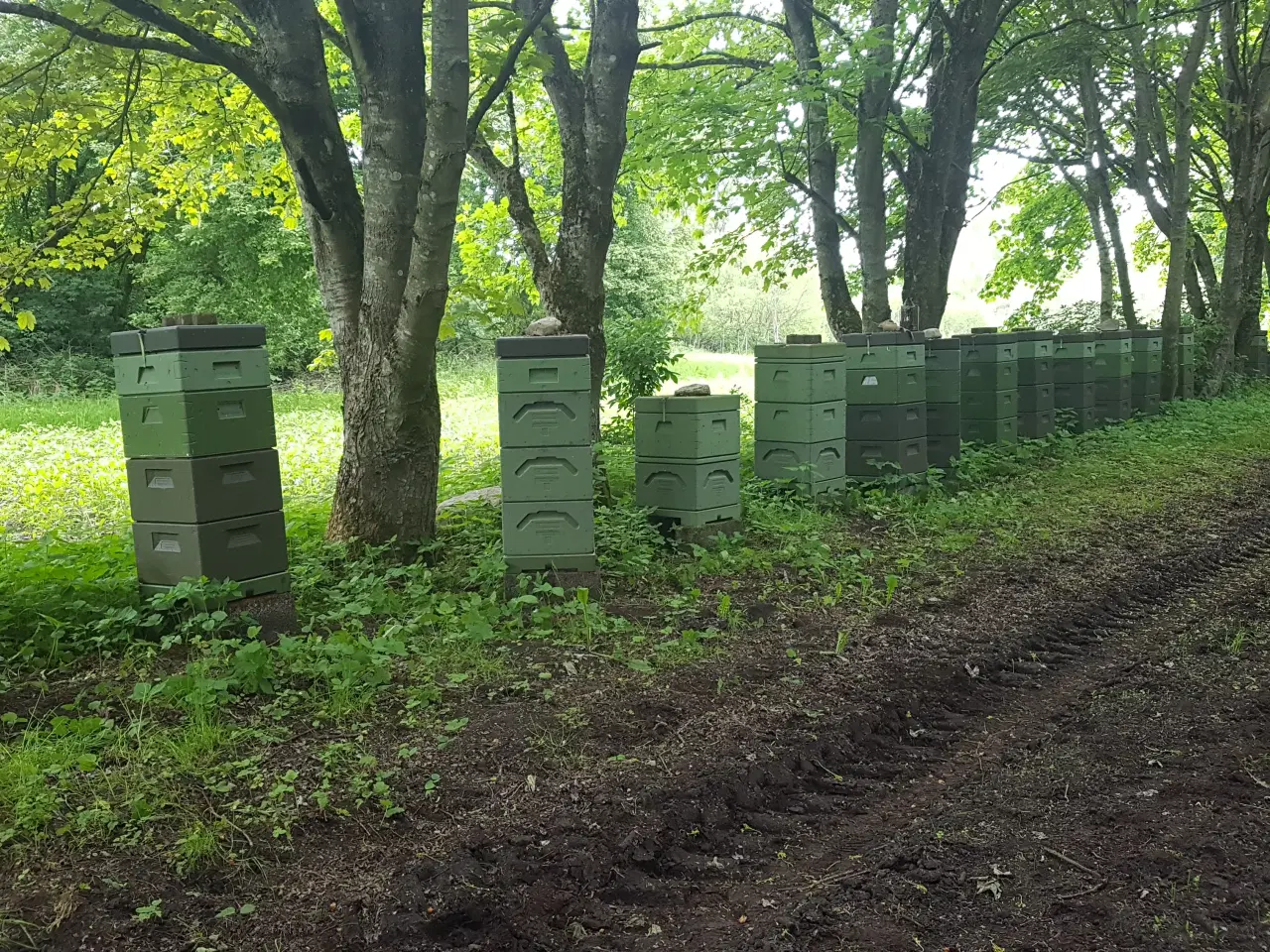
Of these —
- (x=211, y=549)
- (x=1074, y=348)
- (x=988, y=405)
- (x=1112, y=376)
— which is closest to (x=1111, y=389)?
(x=1112, y=376)

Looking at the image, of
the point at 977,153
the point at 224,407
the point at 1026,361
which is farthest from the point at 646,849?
the point at 977,153

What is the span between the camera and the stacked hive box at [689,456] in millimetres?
6242

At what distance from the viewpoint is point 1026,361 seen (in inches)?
427

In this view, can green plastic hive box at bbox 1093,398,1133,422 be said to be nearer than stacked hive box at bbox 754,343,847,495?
No

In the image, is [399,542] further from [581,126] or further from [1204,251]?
[1204,251]

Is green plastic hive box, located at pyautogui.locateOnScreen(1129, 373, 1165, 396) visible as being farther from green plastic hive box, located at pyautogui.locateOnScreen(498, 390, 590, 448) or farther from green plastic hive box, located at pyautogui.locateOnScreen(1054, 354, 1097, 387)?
green plastic hive box, located at pyautogui.locateOnScreen(498, 390, 590, 448)

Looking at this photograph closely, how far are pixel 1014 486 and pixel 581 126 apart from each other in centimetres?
519

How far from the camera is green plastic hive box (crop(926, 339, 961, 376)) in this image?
875 centimetres

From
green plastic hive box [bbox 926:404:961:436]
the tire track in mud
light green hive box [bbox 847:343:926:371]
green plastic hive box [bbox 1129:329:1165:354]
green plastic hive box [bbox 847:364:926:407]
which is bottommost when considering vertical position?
the tire track in mud

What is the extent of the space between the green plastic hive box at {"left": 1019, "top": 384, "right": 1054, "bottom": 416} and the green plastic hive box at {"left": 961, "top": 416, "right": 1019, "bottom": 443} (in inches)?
29.7

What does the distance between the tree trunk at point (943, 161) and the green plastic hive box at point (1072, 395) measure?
1971 mm

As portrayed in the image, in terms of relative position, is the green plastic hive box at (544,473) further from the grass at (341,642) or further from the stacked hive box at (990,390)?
the stacked hive box at (990,390)

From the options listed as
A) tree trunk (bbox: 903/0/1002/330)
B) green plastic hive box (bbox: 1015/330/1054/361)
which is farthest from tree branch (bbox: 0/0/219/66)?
green plastic hive box (bbox: 1015/330/1054/361)

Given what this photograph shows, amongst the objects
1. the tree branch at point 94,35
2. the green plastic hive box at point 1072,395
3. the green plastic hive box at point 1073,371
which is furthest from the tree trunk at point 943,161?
the tree branch at point 94,35
